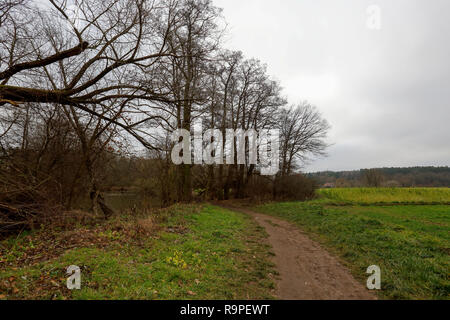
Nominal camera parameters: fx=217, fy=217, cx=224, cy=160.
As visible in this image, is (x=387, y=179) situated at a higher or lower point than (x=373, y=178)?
lower

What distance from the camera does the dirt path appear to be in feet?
13.8

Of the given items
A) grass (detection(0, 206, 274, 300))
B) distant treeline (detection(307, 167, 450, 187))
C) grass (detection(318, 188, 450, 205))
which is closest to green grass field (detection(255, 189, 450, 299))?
grass (detection(0, 206, 274, 300))

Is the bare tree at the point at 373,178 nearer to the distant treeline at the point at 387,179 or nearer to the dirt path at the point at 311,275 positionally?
the distant treeline at the point at 387,179

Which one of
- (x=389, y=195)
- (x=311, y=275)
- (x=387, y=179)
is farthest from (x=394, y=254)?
(x=387, y=179)

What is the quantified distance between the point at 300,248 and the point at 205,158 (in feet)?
50.1

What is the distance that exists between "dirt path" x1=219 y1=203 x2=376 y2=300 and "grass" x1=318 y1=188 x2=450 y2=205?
1902 centimetres

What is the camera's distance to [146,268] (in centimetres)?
473

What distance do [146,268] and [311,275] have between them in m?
3.76

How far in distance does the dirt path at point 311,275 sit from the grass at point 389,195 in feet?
62.4

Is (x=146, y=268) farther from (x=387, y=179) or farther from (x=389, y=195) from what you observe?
(x=387, y=179)

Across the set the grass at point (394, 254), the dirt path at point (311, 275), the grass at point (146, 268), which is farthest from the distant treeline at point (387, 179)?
the grass at point (146, 268)

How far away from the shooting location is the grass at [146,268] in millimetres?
3811

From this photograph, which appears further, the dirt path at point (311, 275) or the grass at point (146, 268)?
the dirt path at point (311, 275)
